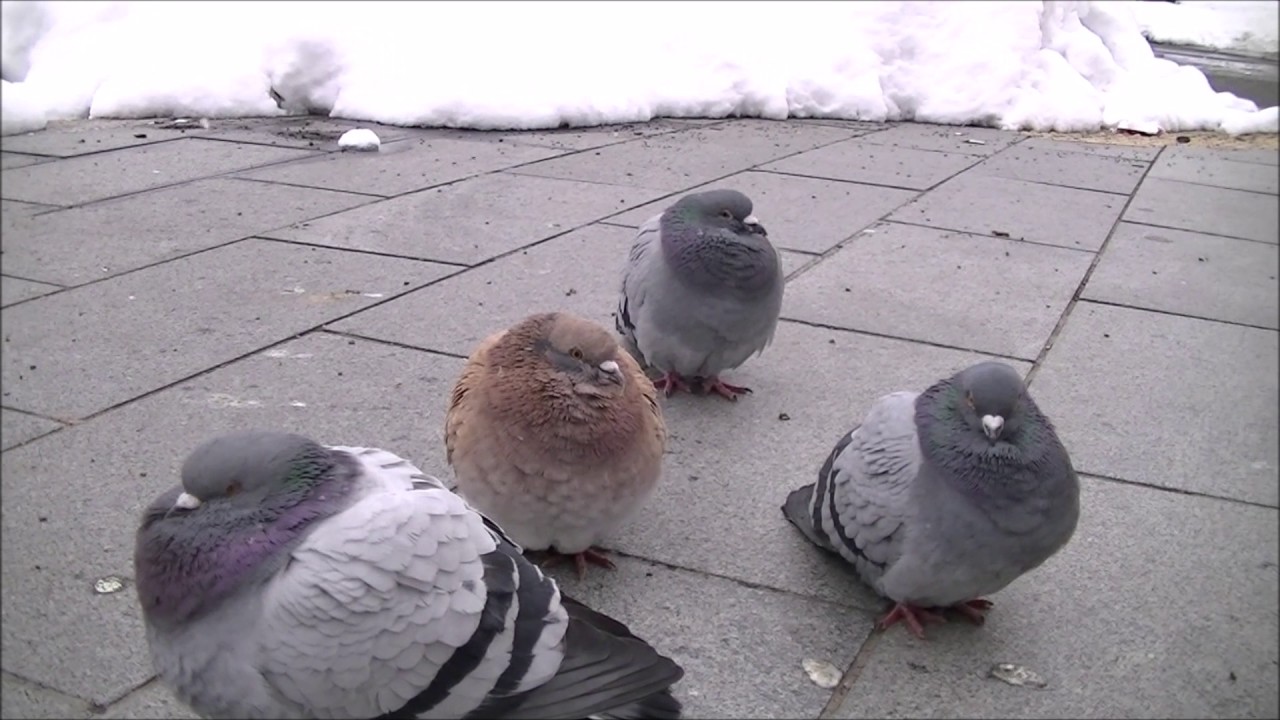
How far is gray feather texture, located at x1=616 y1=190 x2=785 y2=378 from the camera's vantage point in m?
4.16

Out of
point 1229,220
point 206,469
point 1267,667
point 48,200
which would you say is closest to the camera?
point 206,469

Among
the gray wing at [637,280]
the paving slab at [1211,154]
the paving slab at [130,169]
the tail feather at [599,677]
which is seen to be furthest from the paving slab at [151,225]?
the paving slab at [1211,154]

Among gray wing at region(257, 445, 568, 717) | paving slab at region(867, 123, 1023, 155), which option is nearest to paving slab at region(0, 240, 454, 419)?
gray wing at region(257, 445, 568, 717)

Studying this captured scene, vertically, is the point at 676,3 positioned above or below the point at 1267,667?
above

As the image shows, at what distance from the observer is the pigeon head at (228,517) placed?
2.19 metres

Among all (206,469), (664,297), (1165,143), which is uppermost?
(206,469)

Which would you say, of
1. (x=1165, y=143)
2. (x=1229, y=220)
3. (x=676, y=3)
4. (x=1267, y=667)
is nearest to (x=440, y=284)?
(x=1267, y=667)

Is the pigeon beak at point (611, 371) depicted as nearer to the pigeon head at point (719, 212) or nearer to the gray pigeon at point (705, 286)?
the gray pigeon at point (705, 286)

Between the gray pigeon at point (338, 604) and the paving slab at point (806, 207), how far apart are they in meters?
4.33

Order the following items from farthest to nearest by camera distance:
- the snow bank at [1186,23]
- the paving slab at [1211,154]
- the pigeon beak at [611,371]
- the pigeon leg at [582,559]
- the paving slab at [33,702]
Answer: the snow bank at [1186,23] → the paving slab at [1211,154] → the pigeon leg at [582,559] → the pigeon beak at [611,371] → the paving slab at [33,702]

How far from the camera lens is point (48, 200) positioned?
651 centimetres

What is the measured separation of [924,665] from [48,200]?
5.61m

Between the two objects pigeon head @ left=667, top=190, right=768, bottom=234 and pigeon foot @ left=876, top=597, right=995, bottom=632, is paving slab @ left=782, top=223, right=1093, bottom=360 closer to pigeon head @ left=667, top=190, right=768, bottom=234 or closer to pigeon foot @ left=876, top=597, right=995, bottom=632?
pigeon head @ left=667, top=190, right=768, bottom=234

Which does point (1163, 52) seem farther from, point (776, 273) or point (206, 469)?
point (206, 469)
